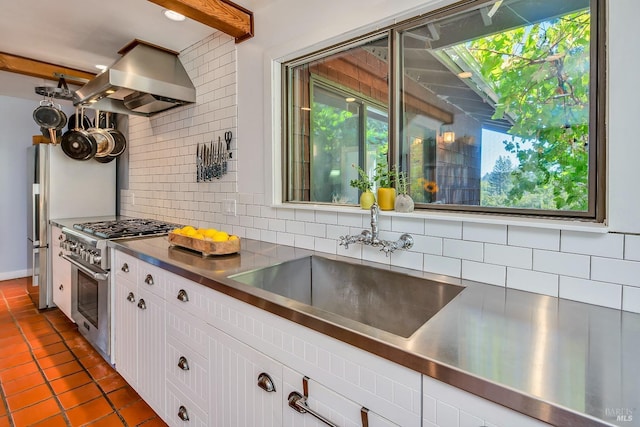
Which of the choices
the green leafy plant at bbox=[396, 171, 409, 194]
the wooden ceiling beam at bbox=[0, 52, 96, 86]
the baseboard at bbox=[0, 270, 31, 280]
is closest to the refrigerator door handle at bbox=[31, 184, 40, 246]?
the wooden ceiling beam at bbox=[0, 52, 96, 86]

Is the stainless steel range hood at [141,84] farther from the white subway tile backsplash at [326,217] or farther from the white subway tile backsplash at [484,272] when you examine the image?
the white subway tile backsplash at [484,272]

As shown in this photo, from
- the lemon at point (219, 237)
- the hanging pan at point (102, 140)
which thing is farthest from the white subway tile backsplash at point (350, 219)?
the hanging pan at point (102, 140)

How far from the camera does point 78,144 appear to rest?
336 cm

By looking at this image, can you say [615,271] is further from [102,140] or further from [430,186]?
[102,140]

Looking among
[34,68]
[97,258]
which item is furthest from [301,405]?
[34,68]

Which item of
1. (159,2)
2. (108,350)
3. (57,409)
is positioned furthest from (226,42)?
(57,409)

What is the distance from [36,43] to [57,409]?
267 cm

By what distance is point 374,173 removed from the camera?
1797mm

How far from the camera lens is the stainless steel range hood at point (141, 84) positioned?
2.24 m

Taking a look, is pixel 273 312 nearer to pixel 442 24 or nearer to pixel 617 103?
pixel 617 103

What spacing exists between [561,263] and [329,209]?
1017 mm

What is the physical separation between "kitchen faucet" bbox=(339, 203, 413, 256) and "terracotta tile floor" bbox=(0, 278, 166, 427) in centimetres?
146

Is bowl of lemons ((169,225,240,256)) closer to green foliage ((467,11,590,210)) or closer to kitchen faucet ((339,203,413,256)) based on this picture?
kitchen faucet ((339,203,413,256))

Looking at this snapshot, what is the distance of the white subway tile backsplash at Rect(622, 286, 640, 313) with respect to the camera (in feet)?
3.26
